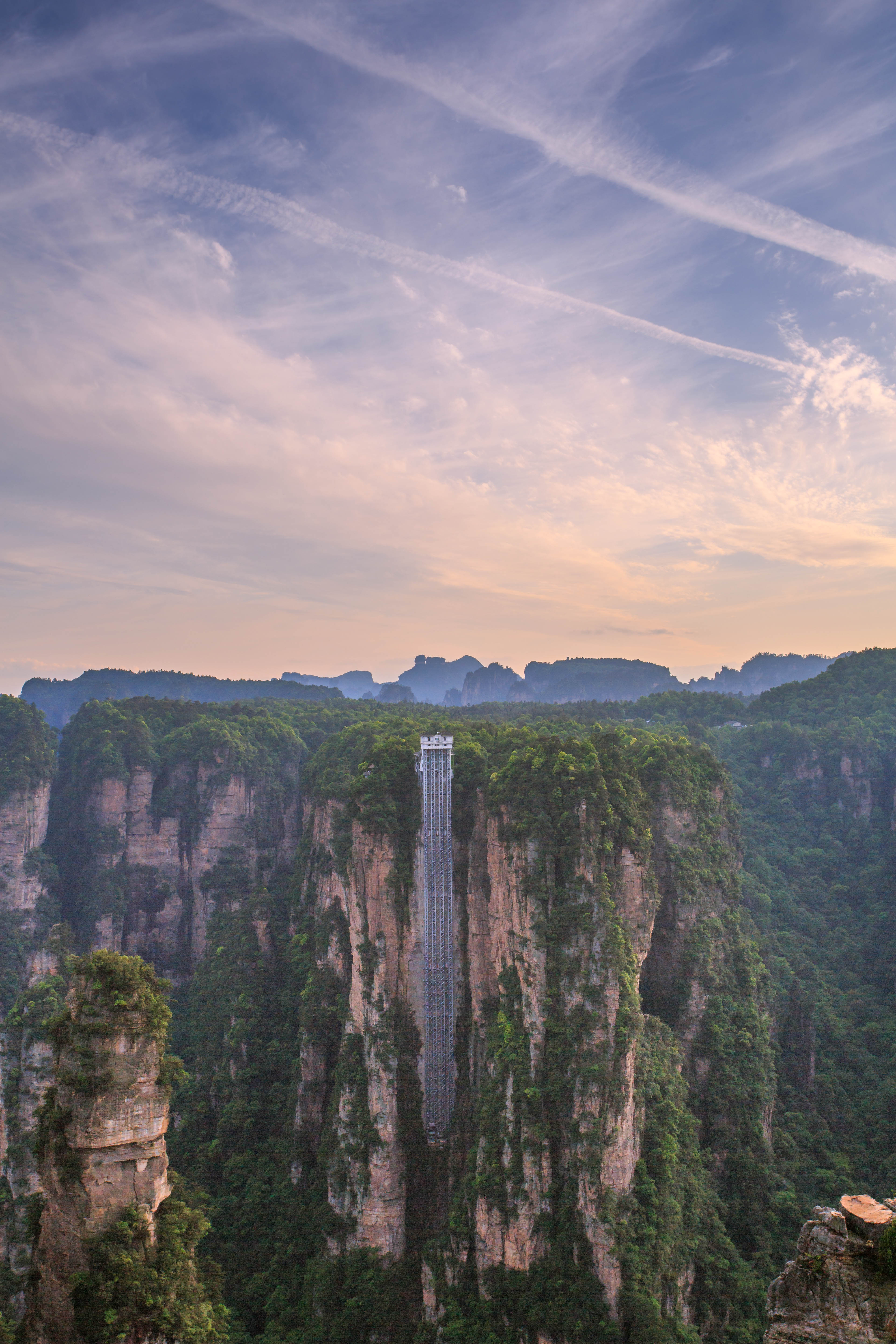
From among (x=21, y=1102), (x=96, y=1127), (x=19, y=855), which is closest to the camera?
(x=96, y=1127)

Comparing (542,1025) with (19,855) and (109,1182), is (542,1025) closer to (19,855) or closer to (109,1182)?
(109,1182)

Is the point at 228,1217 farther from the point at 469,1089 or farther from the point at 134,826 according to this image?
the point at 134,826

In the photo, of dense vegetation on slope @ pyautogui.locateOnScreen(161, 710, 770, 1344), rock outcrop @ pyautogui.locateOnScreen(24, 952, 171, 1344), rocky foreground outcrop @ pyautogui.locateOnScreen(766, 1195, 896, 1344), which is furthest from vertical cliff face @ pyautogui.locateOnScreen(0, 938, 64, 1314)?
rocky foreground outcrop @ pyautogui.locateOnScreen(766, 1195, 896, 1344)

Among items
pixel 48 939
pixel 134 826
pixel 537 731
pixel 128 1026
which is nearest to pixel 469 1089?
pixel 128 1026

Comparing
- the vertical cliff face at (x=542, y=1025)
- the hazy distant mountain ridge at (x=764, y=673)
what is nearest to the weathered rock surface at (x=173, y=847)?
the vertical cliff face at (x=542, y=1025)

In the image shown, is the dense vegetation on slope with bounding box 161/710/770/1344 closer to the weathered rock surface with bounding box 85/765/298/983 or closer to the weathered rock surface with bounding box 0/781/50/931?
the weathered rock surface with bounding box 85/765/298/983

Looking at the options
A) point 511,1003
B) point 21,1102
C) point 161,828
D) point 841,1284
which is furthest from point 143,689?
point 841,1284
